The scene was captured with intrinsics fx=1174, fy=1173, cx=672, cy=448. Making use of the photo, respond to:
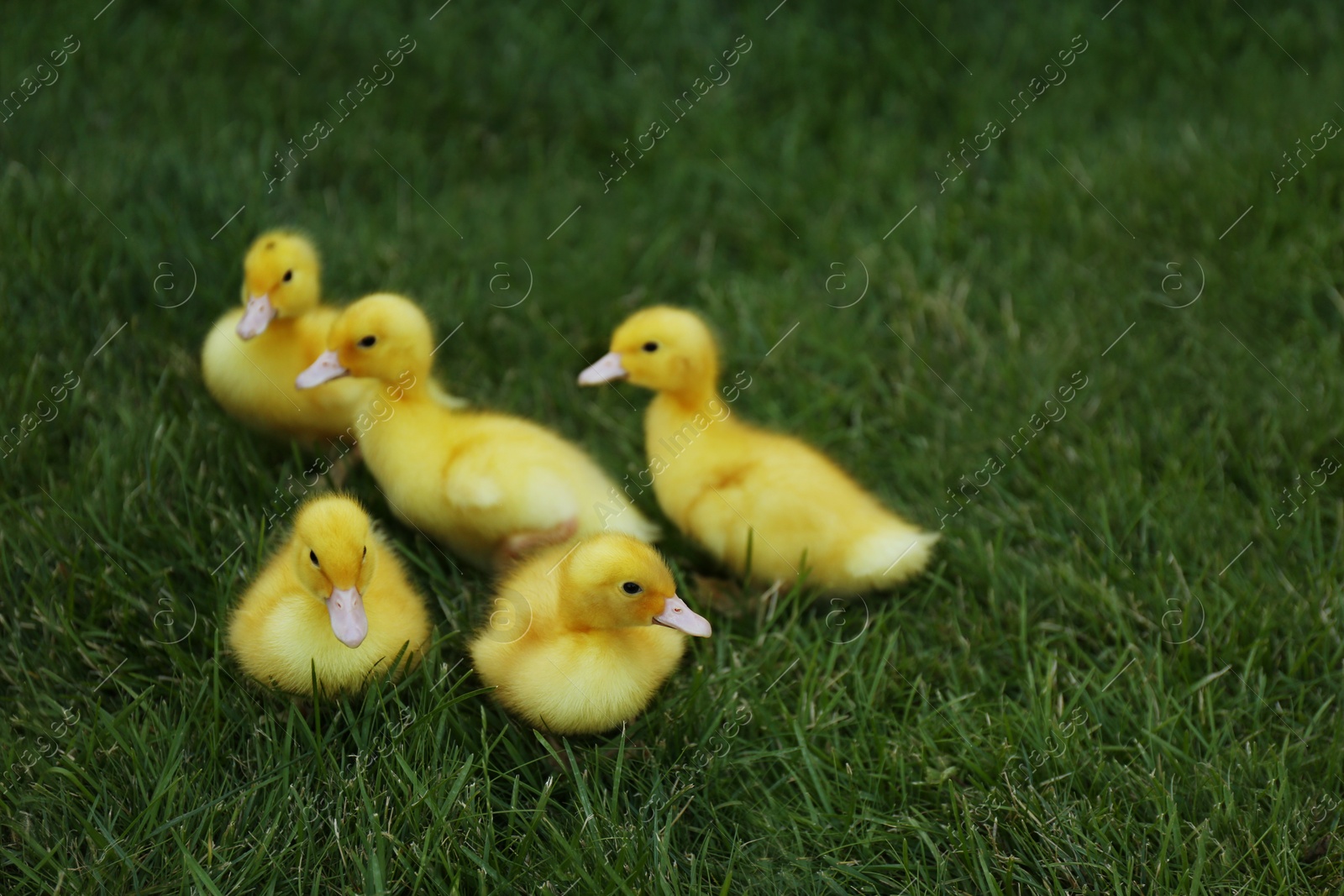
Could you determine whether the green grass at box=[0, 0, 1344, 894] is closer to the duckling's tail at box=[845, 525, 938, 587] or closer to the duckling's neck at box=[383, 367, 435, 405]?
the duckling's tail at box=[845, 525, 938, 587]

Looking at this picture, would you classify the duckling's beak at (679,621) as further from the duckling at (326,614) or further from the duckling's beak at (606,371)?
the duckling's beak at (606,371)

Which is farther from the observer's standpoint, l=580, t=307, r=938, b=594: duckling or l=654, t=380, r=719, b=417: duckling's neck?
l=654, t=380, r=719, b=417: duckling's neck

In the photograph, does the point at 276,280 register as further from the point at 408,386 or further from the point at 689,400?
the point at 689,400

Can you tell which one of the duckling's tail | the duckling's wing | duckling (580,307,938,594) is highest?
the duckling's wing

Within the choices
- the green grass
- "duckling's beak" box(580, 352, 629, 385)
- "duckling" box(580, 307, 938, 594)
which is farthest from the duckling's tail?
"duckling's beak" box(580, 352, 629, 385)

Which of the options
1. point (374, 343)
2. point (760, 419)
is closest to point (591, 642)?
point (374, 343)

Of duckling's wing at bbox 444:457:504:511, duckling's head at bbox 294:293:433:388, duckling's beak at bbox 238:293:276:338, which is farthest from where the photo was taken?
duckling's beak at bbox 238:293:276:338

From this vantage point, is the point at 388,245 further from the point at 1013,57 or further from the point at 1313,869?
the point at 1313,869

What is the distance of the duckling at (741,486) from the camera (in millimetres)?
2998

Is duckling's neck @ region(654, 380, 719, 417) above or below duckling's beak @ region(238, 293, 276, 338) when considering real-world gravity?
below

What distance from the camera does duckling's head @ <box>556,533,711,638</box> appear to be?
243cm

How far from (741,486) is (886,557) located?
0.41 metres

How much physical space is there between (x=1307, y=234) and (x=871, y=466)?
1903mm

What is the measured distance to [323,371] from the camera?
9.81ft
